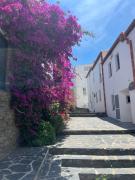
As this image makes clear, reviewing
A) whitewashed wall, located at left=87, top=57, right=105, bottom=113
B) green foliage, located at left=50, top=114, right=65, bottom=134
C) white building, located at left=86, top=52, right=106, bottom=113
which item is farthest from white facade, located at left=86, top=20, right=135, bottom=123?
green foliage, located at left=50, top=114, right=65, bottom=134

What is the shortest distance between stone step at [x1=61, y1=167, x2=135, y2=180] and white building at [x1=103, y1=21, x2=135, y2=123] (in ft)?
20.5

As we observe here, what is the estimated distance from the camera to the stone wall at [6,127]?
6.78 meters

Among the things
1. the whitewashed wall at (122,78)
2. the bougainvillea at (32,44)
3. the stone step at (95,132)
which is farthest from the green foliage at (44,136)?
the whitewashed wall at (122,78)

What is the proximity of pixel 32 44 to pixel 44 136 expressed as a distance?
3478 mm

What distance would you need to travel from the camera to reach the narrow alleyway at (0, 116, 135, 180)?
18.3 feet

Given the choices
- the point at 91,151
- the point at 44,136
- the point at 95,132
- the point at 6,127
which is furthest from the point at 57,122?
the point at 6,127

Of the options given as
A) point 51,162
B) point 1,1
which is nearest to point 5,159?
point 51,162

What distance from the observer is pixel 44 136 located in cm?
827

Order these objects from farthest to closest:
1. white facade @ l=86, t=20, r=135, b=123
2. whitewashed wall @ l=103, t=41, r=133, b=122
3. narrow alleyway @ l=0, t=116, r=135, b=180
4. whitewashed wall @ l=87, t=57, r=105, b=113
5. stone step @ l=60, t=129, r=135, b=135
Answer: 1. whitewashed wall @ l=87, t=57, r=105, b=113
2. whitewashed wall @ l=103, t=41, r=133, b=122
3. white facade @ l=86, t=20, r=135, b=123
4. stone step @ l=60, t=129, r=135, b=135
5. narrow alleyway @ l=0, t=116, r=135, b=180

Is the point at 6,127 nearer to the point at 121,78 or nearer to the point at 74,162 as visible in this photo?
the point at 74,162

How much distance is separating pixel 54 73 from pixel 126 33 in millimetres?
5583

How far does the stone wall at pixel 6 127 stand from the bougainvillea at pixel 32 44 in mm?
391

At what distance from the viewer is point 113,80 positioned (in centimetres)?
1659

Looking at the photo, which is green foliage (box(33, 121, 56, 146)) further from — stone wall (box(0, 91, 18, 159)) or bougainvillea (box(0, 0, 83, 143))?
stone wall (box(0, 91, 18, 159))
